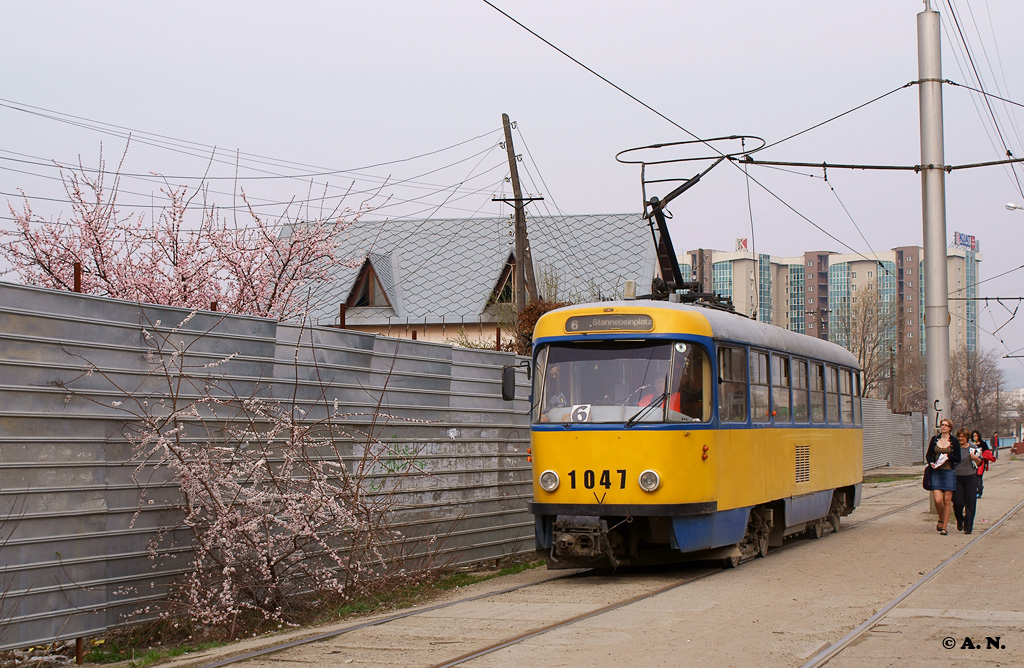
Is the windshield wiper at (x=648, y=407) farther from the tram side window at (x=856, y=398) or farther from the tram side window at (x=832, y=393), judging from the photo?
the tram side window at (x=856, y=398)

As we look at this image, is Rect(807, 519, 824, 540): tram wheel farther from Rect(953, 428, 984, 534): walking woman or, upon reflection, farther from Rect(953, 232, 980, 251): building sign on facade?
Rect(953, 232, 980, 251): building sign on facade

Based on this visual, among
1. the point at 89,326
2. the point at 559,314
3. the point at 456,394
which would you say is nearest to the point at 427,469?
the point at 456,394

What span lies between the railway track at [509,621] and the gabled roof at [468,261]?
2221cm

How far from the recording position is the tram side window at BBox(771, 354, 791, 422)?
14.2 metres

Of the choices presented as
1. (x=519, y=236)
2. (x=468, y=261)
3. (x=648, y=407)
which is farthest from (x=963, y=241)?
(x=648, y=407)

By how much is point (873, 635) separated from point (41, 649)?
5968 mm

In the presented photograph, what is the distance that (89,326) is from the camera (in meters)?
8.48

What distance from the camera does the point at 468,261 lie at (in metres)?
37.7

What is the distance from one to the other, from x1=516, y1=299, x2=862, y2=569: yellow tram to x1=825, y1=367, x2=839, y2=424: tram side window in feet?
14.0

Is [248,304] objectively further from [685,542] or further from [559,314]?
[685,542]

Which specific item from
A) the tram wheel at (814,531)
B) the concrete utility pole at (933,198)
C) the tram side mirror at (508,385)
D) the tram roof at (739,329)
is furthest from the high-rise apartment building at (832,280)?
the tram side mirror at (508,385)

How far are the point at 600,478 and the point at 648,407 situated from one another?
34.3 inches

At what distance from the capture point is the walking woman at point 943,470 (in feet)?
56.4

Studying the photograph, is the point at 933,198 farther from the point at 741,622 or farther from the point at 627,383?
the point at 741,622
